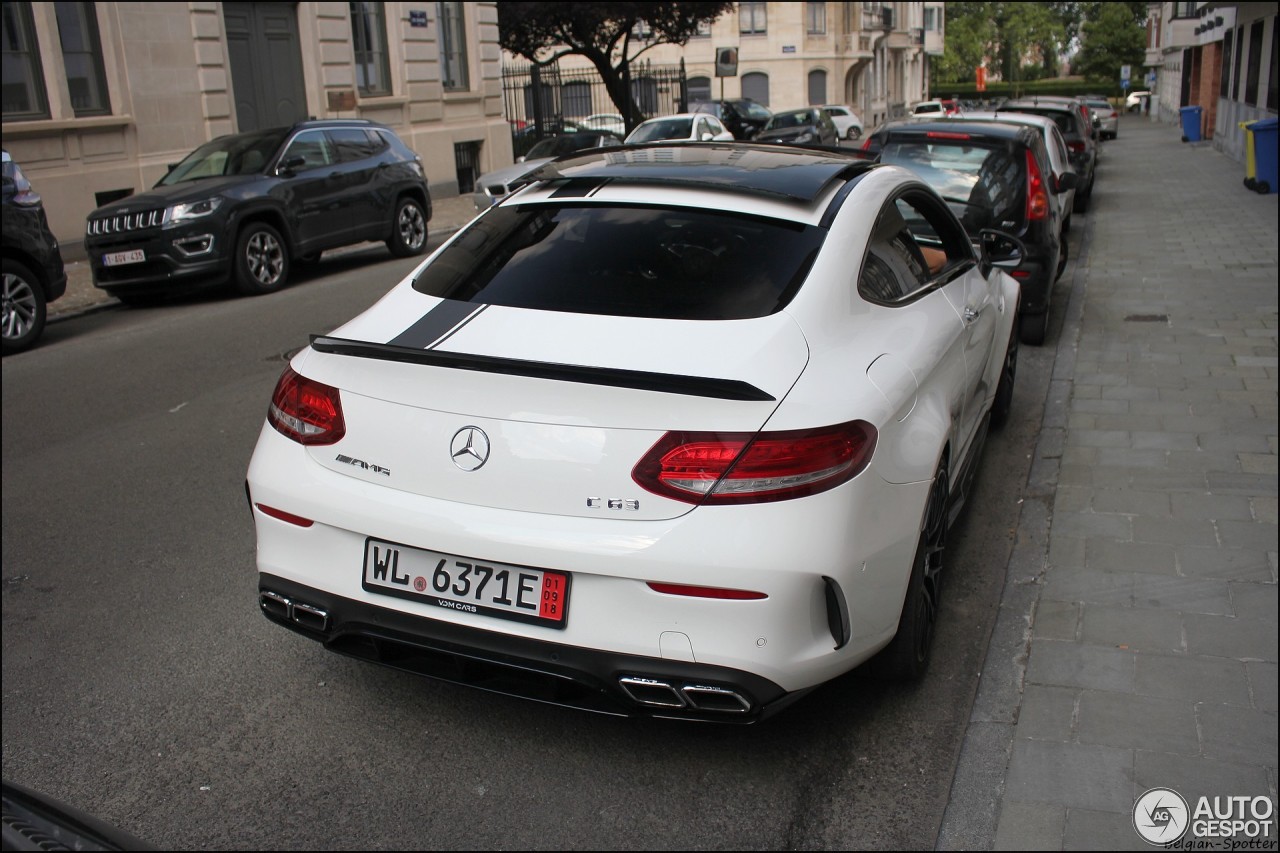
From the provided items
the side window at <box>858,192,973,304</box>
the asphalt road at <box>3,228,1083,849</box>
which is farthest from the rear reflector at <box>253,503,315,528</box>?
the side window at <box>858,192,973,304</box>

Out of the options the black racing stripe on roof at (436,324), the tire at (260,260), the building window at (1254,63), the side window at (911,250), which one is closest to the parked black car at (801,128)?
the building window at (1254,63)

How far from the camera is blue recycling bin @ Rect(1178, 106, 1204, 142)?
120 ft

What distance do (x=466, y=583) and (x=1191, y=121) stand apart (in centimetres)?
3983

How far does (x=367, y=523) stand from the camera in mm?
3117

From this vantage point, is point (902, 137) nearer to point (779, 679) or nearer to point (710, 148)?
point (710, 148)

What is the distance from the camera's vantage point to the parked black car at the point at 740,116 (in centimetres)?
3581

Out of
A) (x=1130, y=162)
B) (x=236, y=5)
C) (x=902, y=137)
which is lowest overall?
(x=1130, y=162)

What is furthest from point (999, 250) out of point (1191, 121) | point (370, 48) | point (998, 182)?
point (1191, 121)

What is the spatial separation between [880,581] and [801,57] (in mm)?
62980

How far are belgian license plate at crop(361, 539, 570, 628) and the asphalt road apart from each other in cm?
53

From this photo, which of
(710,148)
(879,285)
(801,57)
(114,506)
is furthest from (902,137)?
(801,57)

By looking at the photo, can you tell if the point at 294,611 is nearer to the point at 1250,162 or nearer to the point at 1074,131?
the point at 1074,131

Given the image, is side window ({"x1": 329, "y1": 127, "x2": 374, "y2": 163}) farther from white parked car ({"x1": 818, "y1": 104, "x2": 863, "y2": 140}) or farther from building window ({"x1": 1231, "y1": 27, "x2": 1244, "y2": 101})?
white parked car ({"x1": 818, "y1": 104, "x2": 863, "y2": 140})

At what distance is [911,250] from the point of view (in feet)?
14.3
